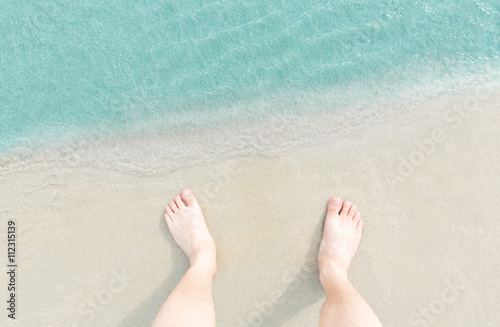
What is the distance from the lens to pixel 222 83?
2.54 metres

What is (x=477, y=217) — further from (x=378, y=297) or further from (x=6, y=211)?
(x=6, y=211)

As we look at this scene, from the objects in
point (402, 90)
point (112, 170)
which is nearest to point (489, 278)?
point (402, 90)

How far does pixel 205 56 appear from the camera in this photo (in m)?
2.53

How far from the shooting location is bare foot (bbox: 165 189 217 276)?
7.84ft

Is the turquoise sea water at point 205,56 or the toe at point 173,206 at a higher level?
the turquoise sea water at point 205,56

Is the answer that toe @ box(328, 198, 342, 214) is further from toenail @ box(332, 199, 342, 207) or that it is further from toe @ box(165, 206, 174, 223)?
toe @ box(165, 206, 174, 223)

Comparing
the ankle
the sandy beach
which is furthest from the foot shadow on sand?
the ankle

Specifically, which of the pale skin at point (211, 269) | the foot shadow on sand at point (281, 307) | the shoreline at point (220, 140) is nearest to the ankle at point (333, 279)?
the pale skin at point (211, 269)

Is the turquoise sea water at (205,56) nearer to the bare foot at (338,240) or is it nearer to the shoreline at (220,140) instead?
the shoreline at (220,140)

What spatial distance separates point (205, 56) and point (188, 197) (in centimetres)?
103

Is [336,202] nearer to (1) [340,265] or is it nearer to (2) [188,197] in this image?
(1) [340,265]

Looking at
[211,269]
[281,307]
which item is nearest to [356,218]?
[281,307]

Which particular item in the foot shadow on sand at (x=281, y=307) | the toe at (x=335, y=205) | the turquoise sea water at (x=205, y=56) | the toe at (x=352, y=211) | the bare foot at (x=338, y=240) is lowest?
the foot shadow on sand at (x=281, y=307)

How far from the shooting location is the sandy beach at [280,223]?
7.99 ft
